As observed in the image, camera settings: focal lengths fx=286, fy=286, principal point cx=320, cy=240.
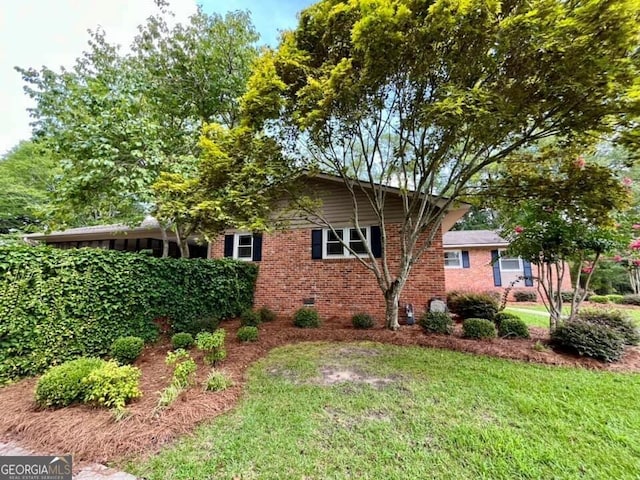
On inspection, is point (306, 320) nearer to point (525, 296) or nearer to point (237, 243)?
point (237, 243)

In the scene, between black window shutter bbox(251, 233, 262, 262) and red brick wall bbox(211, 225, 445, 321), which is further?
black window shutter bbox(251, 233, 262, 262)

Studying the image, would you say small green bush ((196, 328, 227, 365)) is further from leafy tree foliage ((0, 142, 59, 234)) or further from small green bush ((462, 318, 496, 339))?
leafy tree foliage ((0, 142, 59, 234))

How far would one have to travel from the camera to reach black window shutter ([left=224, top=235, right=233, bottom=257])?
10539 millimetres

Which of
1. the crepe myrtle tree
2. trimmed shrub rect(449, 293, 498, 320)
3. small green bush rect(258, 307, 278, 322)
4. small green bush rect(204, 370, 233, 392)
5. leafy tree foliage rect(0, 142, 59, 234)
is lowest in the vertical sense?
small green bush rect(204, 370, 233, 392)

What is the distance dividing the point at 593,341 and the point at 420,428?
448 centimetres

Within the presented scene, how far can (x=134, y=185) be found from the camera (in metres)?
7.15

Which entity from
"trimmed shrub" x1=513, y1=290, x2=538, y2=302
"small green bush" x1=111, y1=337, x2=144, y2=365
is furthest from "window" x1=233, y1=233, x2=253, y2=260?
"trimmed shrub" x1=513, y1=290, x2=538, y2=302

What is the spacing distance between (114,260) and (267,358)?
345 centimetres

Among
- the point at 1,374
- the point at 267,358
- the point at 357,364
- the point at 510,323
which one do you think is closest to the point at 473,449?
the point at 357,364

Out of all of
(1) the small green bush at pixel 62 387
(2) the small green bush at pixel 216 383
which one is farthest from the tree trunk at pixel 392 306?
(1) the small green bush at pixel 62 387

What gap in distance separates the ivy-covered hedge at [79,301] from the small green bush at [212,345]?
1723mm

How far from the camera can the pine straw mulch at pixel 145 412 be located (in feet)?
9.23

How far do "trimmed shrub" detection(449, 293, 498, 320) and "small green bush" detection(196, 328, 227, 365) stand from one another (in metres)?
7.29

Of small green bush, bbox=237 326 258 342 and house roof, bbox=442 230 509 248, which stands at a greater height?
house roof, bbox=442 230 509 248
